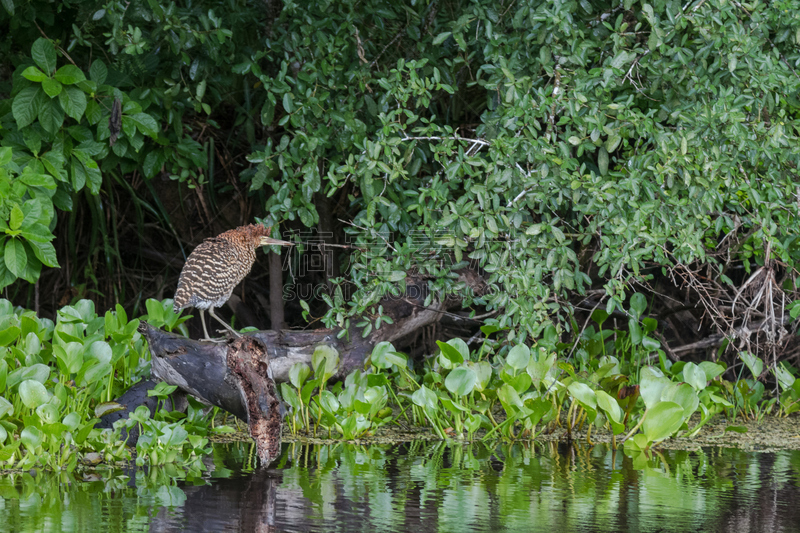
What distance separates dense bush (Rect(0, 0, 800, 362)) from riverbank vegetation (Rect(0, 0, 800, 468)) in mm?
14

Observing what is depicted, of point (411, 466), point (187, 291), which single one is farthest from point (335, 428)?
point (187, 291)

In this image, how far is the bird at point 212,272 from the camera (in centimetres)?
403

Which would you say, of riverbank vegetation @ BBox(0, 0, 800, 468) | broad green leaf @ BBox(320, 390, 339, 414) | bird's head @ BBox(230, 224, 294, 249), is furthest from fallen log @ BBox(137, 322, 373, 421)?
bird's head @ BBox(230, 224, 294, 249)

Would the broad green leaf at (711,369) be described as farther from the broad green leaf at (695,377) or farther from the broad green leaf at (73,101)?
the broad green leaf at (73,101)

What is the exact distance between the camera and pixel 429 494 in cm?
273

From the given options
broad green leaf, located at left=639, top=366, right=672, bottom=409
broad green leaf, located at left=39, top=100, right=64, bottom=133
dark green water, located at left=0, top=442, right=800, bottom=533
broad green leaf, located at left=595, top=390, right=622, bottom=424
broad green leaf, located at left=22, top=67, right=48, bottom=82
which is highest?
broad green leaf, located at left=22, top=67, right=48, bottom=82

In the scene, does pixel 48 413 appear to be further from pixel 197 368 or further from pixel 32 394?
pixel 197 368

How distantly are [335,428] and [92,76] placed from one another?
6.65ft

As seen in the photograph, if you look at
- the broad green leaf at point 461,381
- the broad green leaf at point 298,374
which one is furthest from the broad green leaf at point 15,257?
the broad green leaf at point 461,381

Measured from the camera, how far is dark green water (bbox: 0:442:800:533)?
7.82ft

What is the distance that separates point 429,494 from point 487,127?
5.43 feet

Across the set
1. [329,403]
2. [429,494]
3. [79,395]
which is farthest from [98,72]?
[429,494]

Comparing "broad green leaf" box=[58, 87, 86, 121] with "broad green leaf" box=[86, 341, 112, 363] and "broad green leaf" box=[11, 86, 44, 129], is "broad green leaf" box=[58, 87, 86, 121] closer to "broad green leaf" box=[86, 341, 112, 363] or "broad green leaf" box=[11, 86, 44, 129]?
"broad green leaf" box=[11, 86, 44, 129]

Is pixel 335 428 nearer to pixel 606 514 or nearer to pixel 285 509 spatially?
pixel 285 509
